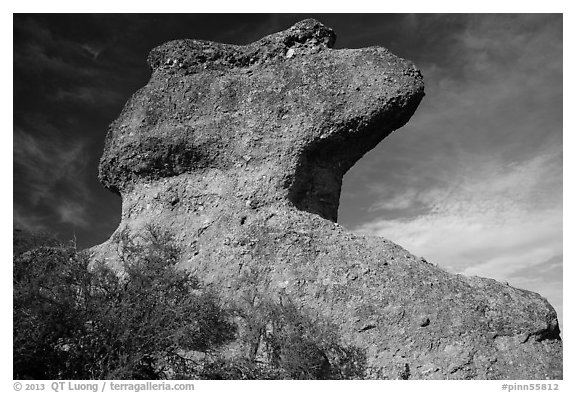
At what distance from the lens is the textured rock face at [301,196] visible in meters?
7.62

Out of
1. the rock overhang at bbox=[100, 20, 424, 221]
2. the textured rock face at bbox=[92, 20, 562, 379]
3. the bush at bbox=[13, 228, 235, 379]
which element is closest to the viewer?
the bush at bbox=[13, 228, 235, 379]

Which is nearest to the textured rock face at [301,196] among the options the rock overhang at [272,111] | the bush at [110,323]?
the rock overhang at [272,111]

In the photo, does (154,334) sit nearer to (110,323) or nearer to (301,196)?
(110,323)

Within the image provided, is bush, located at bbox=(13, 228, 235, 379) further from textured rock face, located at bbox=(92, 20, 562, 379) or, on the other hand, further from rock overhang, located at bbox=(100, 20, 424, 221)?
rock overhang, located at bbox=(100, 20, 424, 221)

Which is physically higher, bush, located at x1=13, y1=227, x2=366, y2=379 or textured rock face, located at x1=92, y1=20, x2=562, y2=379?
textured rock face, located at x1=92, y1=20, x2=562, y2=379

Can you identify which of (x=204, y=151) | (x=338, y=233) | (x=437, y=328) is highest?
(x=204, y=151)

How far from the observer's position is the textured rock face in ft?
25.0

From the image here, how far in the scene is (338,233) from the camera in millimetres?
9133

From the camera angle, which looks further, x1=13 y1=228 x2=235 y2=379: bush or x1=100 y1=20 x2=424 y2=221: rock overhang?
x1=100 y1=20 x2=424 y2=221: rock overhang

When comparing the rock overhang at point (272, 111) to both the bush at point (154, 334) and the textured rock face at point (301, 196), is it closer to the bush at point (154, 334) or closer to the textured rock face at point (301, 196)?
the textured rock face at point (301, 196)

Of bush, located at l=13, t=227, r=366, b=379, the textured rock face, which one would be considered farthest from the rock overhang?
bush, located at l=13, t=227, r=366, b=379

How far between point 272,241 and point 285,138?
6.54ft
